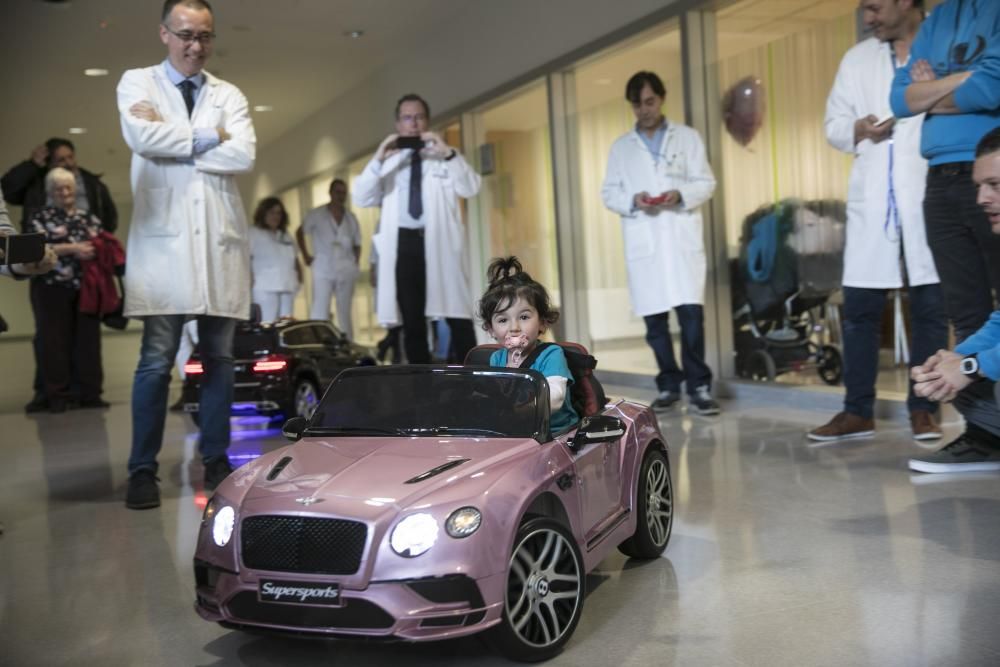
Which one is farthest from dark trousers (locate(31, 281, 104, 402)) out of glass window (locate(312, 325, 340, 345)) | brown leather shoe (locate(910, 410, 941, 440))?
brown leather shoe (locate(910, 410, 941, 440))

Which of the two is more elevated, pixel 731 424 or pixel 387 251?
pixel 387 251

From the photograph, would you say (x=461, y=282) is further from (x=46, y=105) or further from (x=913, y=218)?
(x=46, y=105)

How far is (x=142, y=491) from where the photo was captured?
4496 mm

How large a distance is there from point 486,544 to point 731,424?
3863 millimetres

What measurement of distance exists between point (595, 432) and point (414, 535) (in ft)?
2.21

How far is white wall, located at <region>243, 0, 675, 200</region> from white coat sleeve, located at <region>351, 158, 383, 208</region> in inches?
102

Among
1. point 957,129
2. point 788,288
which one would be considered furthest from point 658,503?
point 788,288

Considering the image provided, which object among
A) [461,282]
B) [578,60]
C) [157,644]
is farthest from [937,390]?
[578,60]

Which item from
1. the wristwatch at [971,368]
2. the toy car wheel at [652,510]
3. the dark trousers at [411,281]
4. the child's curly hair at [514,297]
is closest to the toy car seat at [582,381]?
the child's curly hair at [514,297]

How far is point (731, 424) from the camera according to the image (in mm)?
5898

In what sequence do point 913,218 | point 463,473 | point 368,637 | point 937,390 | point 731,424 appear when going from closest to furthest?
point 368,637
point 463,473
point 937,390
point 913,218
point 731,424

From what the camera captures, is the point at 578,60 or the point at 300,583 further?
the point at 578,60

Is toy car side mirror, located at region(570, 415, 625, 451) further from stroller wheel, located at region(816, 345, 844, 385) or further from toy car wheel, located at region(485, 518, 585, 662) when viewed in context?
stroller wheel, located at region(816, 345, 844, 385)

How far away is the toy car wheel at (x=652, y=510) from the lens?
3.17 metres
